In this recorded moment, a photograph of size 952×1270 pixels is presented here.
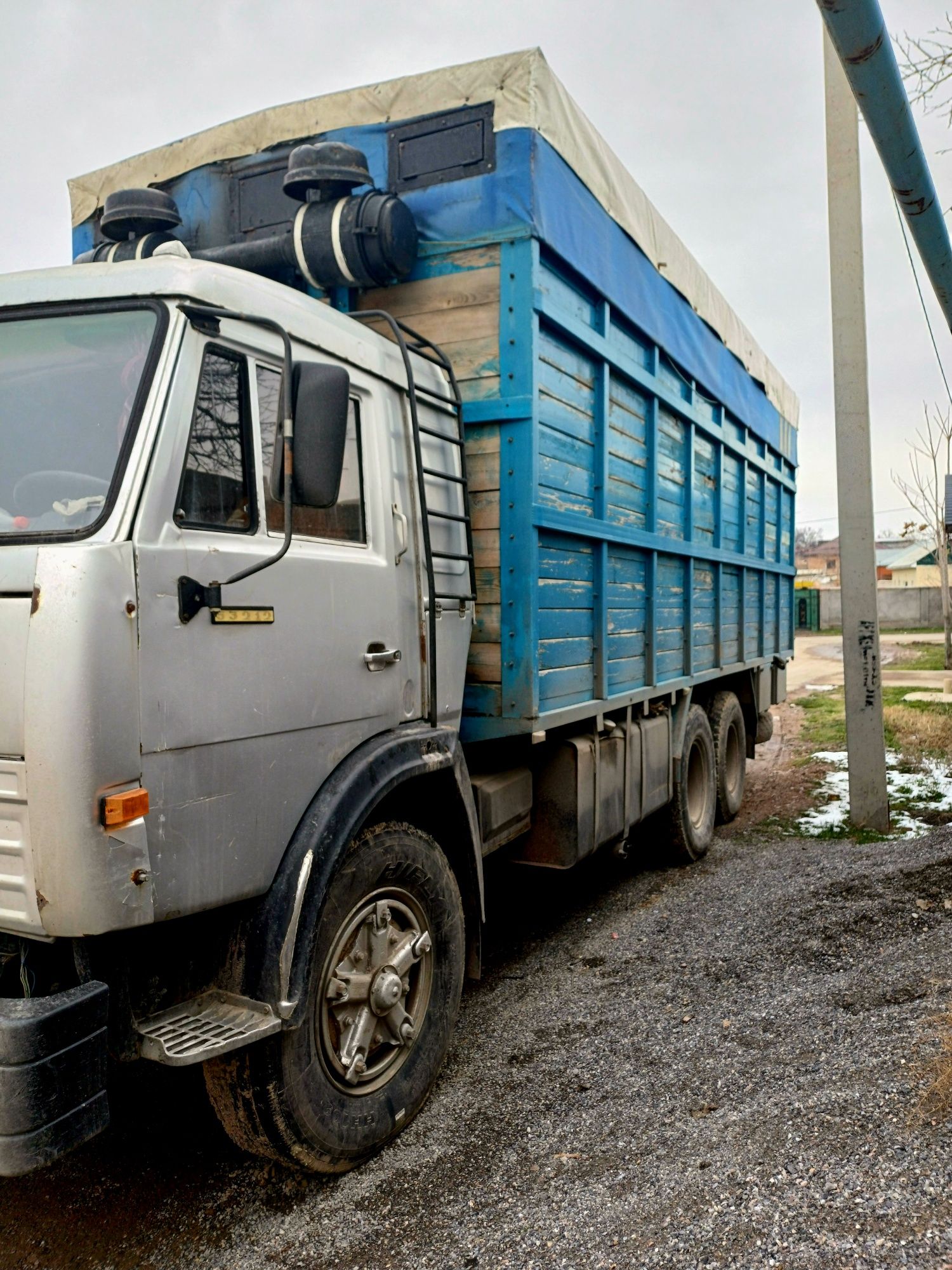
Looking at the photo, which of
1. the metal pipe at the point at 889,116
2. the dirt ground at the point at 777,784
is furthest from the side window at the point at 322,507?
the dirt ground at the point at 777,784

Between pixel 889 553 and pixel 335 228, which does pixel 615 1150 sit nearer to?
pixel 335 228

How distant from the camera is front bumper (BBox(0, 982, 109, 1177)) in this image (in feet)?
6.59

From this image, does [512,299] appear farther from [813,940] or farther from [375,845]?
[813,940]

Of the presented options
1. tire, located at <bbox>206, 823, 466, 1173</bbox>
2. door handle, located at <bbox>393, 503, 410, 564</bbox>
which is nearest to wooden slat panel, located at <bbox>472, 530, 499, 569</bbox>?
door handle, located at <bbox>393, 503, 410, 564</bbox>

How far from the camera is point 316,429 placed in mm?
2529

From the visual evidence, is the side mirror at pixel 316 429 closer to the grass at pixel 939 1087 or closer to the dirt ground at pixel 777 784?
the grass at pixel 939 1087

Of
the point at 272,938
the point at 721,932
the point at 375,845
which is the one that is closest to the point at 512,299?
the point at 375,845

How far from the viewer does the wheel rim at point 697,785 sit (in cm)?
671

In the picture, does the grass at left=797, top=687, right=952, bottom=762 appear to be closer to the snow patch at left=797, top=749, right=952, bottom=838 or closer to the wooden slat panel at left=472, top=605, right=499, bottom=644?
the snow patch at left=797, top=749, right=952, bottom=838

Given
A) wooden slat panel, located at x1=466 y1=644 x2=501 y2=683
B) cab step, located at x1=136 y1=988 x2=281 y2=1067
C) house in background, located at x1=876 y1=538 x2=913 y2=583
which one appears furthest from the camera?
house in background, located at x1=876 y1=538 x2=913 y2=583

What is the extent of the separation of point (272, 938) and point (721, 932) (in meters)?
2.98

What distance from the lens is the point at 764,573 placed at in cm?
834

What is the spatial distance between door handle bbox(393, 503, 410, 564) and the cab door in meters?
0.15

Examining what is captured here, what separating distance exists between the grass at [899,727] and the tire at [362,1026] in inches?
242
